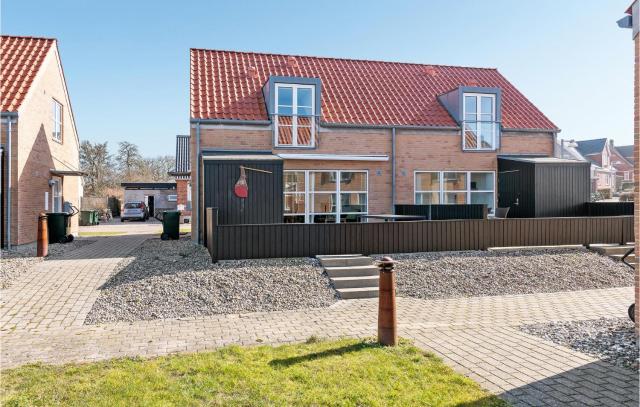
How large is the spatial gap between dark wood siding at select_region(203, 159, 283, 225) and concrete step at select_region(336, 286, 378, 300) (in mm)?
4312

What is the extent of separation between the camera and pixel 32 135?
15367 mm

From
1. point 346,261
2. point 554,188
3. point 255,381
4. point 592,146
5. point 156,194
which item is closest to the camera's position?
point 255,381

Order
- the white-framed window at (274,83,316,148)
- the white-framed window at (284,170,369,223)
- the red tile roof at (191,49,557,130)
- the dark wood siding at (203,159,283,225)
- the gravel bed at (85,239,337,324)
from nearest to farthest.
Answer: the gravel bed at (85,239,337,324)
the dark wood siding at (203,159,283,225)
the white-framed window at (274,83,316,148)
the white-framed window at (284,170,369,223)
the red tile roof at (191,49,557,130)

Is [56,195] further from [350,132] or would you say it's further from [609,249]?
[609,249]

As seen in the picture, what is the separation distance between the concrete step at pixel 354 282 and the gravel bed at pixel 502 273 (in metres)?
0.53

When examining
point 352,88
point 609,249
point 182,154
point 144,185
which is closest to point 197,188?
point 352,88

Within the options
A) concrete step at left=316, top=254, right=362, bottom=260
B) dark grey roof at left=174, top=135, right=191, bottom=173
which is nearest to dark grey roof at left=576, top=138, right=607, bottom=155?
dark grey roof at left=174, top=135, right=191, bottom=173

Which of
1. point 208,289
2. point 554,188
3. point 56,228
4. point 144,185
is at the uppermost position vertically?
point 144,185

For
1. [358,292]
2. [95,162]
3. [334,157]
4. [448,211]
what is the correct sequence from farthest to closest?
[95,162] < [334,157] < [448,211] < [358,292]

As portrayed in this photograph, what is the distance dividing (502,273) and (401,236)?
2374 millimetres

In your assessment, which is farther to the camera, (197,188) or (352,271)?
(197,188)

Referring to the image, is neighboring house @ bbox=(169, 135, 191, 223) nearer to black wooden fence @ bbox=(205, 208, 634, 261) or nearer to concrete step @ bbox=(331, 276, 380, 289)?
black wooden fence @ bbox=(205, 208, 634, 261)

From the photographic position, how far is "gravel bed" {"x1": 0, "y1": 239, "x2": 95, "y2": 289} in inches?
371

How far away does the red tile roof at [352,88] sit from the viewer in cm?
1628
